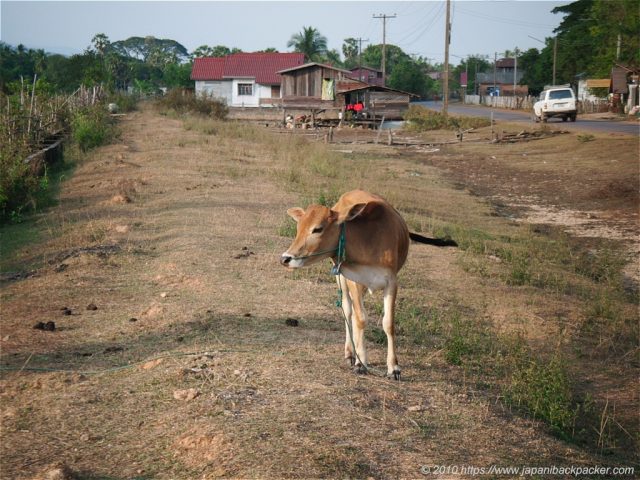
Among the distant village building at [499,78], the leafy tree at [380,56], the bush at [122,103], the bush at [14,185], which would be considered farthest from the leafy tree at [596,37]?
the bush at [14,185]

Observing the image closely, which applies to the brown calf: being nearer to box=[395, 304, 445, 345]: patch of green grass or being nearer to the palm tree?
box=[395, 304, 445, 345]: patch of green grass

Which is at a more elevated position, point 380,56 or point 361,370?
point 380,56

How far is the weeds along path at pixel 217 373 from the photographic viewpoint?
5.14 m

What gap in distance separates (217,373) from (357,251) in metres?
1.42

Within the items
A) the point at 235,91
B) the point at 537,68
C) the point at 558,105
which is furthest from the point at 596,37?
the point at 235,91

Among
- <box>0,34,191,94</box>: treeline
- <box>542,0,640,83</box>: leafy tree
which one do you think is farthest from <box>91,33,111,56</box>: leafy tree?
<box>542,0,640,83</box>: leafy tree

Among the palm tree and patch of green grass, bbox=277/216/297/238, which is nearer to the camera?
patch of green grass, bbox=277/216/297/238

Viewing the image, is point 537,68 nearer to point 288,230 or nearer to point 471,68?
point 471,68

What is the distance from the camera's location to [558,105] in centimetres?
4325

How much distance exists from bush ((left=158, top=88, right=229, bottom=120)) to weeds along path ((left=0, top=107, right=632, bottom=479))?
Result: 3649 cm

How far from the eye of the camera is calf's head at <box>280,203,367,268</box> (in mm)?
6016

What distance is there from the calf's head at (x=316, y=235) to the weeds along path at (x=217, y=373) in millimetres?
957

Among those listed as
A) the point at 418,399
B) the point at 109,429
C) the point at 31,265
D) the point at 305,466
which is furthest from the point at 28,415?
the point at 31,265

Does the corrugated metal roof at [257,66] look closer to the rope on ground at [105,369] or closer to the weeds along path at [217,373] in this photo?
the weeds along path at [217,373]
